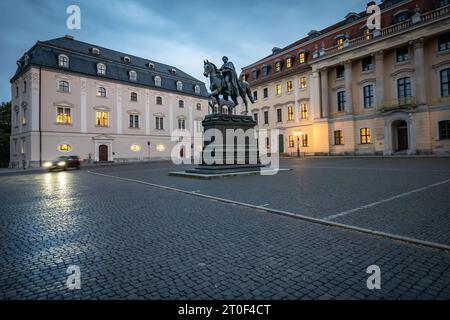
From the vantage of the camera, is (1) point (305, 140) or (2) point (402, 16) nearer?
(2) point (402, 16)

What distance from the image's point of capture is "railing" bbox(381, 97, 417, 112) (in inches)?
1134

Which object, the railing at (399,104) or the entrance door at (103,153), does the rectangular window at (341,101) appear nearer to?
the railing at (399,104)

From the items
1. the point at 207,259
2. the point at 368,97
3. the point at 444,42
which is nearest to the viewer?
the point at 207,259

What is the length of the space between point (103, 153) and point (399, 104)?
4127 centimetres

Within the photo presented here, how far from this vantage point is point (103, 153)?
3953cm

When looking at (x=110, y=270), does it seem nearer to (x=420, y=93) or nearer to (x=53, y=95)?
(x=420, y=93)

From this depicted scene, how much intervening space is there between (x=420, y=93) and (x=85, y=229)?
3526 centimetres

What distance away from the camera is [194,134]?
53281 millimetres

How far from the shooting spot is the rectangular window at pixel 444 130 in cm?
2695

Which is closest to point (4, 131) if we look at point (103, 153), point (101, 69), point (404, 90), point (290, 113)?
point (103, 153)

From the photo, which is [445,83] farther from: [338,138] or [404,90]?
[338,138]

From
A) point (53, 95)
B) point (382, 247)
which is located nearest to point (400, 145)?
point (382, 247)

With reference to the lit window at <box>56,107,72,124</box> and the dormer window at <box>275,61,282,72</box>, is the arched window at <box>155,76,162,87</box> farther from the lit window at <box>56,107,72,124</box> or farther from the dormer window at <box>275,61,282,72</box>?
the dormer window at <box>275,61,282,72</box>

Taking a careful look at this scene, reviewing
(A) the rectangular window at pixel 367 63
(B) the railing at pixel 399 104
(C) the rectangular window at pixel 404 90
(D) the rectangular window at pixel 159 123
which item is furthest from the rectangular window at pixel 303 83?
(D) the rectangular window at pixel 159 123
